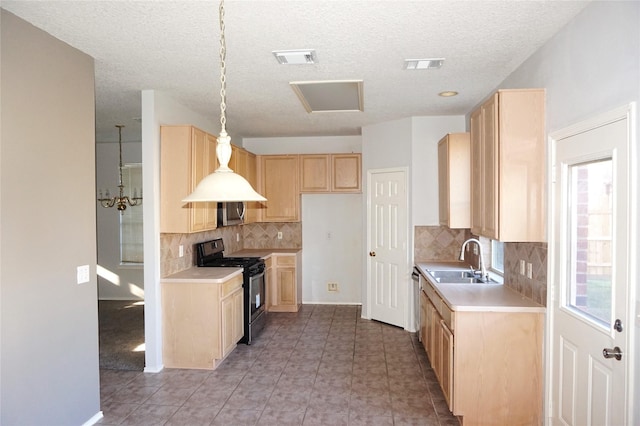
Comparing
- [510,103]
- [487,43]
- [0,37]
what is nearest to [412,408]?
[510,103]

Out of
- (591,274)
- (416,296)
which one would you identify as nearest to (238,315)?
(416,296)

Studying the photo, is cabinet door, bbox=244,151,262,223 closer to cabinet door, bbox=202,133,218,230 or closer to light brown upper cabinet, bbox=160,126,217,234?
cabinet door, bbox=202,133,218,230

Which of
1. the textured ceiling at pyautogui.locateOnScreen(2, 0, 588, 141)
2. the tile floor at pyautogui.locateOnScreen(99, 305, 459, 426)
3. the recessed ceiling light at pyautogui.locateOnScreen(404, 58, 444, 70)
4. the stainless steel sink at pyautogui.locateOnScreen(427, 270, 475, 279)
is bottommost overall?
the tile floor at pyautogui.locateOnScreen(99, 305, 459, 426)

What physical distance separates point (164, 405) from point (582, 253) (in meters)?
3.10

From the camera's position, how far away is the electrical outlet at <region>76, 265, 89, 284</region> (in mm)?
2891

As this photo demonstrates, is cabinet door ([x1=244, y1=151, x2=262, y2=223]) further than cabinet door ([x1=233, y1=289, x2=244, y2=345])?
Yes

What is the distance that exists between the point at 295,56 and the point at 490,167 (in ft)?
5.30

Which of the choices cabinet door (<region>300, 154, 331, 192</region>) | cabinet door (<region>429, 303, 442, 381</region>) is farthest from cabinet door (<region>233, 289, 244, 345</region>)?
cabinet door (<region>300, 154, 331, 192</region>)

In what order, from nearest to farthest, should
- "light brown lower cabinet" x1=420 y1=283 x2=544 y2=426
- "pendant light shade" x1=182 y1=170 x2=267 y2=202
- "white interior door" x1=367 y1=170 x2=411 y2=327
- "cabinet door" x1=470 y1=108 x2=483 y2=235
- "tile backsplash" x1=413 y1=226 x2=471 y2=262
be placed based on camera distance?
"pendant light shade" x1=182 y1=170 x2=267 y2=202 < "light brown lower cabinet" x1=420 y1=283 x2=544 y2=426 < "cabinet door" x1=470 y1=108 x2=483 y2=235 < "tile backsplash" x1=413 y1=226 x2=471 y2=262 < "white interior door" x1=367 y1=170 x2=411 y2=327

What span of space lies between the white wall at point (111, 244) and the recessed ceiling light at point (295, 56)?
478 cm

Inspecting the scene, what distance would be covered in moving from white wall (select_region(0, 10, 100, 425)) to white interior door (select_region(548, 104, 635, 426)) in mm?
3091

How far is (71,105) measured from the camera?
9.27ft

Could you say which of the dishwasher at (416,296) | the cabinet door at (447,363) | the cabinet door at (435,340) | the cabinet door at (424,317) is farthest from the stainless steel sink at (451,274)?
the cabinet door at (447,363)

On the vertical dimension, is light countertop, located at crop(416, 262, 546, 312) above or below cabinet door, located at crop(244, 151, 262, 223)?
below
